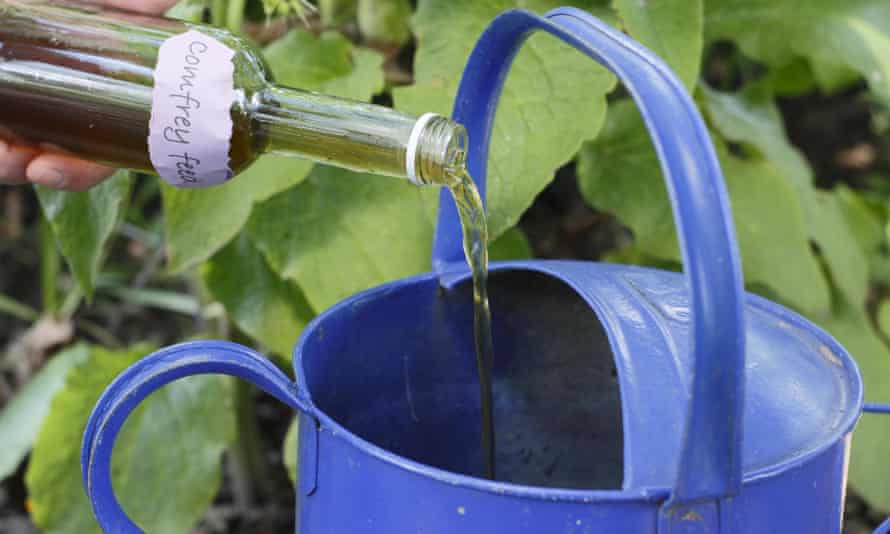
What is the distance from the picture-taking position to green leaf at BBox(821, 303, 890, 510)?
1.03 m

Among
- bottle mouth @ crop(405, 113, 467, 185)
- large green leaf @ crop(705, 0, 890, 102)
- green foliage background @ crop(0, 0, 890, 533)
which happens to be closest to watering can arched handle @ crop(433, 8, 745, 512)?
bottle mouth @ crop(405, 113, 467, 185)

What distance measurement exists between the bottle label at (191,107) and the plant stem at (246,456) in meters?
0.55

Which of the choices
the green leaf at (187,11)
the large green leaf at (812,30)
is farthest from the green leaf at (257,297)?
the large green leaf at (812,30)

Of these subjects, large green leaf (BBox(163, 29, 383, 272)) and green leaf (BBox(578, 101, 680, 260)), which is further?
green leaf (BBox(578, 101, 680, 260))

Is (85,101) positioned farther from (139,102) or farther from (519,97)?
(519,97)

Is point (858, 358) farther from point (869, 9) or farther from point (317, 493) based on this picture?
point (317, 493)

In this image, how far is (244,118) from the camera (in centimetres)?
67

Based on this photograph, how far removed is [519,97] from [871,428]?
1.62 feet

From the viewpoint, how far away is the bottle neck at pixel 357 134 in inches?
23.3

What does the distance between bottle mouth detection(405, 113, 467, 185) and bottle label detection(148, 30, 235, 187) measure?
11cm

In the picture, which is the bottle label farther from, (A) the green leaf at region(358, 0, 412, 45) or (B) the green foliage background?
(A) the green leaf at region(358, 0, 412, 45)

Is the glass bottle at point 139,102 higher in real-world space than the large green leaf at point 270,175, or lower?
higher

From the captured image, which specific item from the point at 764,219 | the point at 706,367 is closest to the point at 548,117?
the point at 764,219

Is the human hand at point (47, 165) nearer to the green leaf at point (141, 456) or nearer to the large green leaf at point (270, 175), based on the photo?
the large green leaf at point (270, 175)
